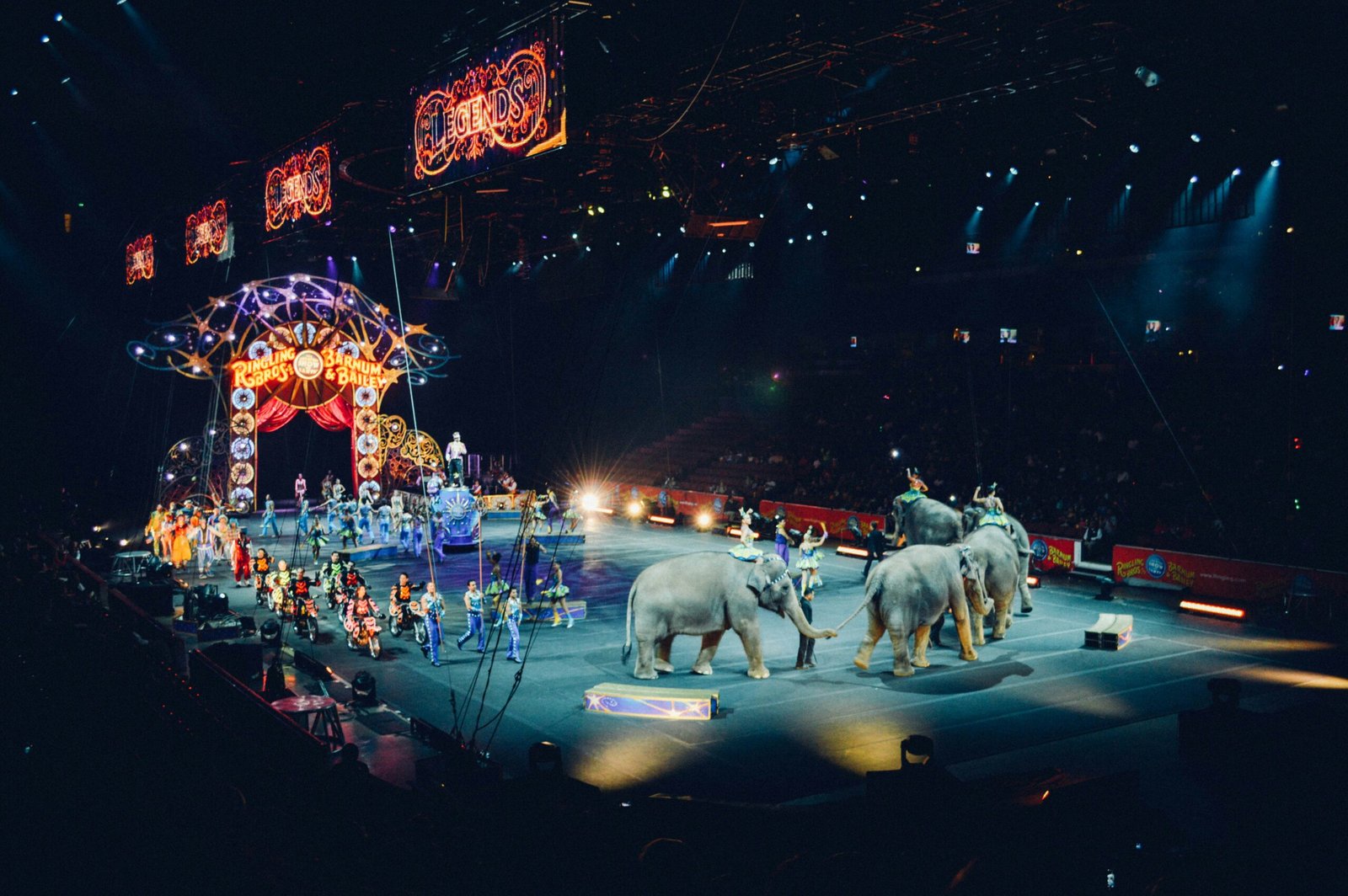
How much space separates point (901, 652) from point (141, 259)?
19.5 meters

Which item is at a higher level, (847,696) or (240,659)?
(240,659)

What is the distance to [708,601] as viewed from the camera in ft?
40.7

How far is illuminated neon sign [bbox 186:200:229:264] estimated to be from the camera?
1894 centimetres

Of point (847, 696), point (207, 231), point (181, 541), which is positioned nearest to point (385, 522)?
point (181, 541)

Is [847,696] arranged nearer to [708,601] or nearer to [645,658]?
[708,601]

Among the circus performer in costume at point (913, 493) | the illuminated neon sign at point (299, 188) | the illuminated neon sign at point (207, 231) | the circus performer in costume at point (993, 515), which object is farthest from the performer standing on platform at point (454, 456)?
the circus performer in costume at point (993, 515)

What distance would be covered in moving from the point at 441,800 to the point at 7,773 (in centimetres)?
239

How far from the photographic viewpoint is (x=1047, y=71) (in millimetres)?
11500

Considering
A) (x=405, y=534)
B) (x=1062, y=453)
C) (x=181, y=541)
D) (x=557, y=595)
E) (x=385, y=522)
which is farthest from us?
(x=385, y=522)

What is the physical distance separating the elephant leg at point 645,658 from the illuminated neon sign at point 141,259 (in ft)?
53.9

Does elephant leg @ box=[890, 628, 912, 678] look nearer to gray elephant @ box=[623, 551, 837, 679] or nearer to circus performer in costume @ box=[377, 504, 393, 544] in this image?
gray elephant @ box=[623, 551, 837, 679]

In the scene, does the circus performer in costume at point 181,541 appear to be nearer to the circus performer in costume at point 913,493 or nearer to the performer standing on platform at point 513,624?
the performer standing on platform at point 513,624

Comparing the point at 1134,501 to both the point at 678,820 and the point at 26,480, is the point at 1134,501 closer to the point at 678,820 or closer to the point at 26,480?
the point at 678,820

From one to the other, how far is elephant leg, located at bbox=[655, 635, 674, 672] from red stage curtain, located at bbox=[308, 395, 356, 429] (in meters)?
18.1
